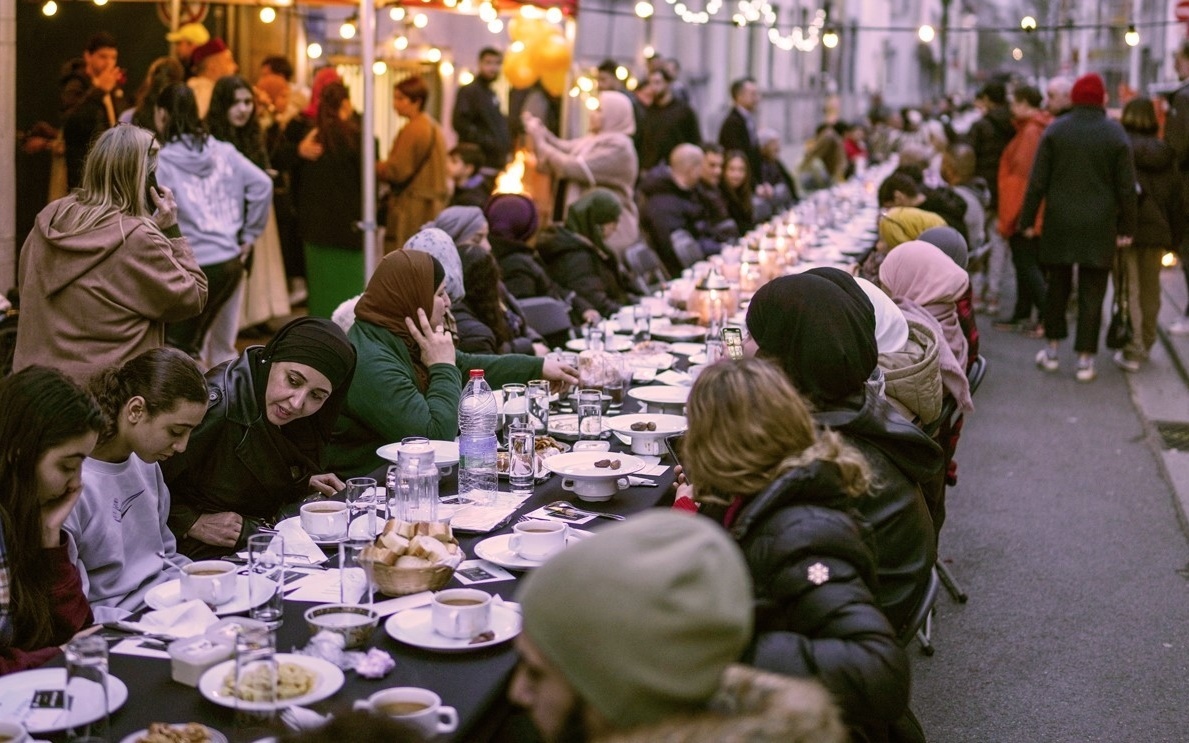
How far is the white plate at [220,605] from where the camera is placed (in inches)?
106

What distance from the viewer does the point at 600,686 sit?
1.61 m

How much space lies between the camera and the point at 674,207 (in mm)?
10062

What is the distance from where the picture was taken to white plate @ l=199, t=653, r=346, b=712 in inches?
85.5

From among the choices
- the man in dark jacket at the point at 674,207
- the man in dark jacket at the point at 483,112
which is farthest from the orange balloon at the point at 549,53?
the man in dark jacket at the point at 674,207

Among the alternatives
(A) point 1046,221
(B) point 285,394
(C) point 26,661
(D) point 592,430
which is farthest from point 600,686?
(A) point 1046,221

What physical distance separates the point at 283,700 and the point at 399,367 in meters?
2.15

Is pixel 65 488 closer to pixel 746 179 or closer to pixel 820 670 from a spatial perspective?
pixel 820 670

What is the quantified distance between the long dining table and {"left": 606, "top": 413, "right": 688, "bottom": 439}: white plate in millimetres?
1542

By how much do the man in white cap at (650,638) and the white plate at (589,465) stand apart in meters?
1.90

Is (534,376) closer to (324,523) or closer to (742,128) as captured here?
(324,523)

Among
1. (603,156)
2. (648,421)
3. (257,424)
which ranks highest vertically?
(603,156)

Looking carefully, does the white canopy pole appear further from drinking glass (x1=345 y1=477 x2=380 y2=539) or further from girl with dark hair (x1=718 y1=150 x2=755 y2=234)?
girl with dark hair (x1=718 y1=150 x2=755 y2=234)

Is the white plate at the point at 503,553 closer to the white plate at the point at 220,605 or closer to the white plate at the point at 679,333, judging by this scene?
the white plate at the point at 220,605

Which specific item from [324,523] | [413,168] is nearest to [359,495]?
[324,523]
